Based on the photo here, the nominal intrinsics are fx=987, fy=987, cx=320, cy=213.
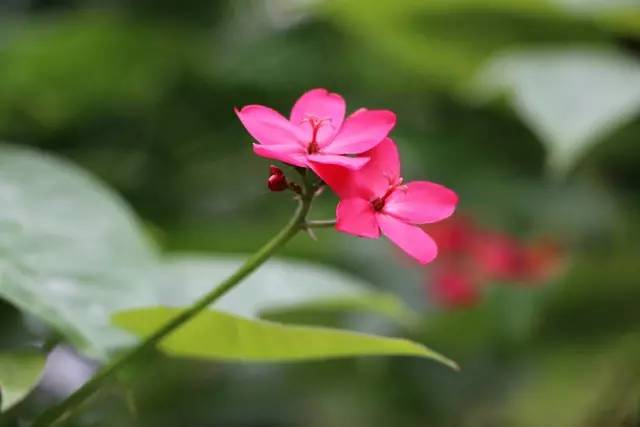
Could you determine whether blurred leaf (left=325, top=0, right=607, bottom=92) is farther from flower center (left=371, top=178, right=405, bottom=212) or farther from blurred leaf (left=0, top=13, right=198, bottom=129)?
flower center (left=371, top=178, right=405, bottom=212)

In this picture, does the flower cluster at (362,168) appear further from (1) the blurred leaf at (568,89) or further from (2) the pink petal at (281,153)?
(1) the blurred leaf at (568,89)

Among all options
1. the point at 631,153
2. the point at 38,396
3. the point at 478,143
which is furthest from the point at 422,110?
the point at 38,396

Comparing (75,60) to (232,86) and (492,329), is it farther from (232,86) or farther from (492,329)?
(492,329)

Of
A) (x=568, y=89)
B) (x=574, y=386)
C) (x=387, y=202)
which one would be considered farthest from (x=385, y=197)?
(x=574, y=386)

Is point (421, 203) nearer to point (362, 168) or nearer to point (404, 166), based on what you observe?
point (362, 168)

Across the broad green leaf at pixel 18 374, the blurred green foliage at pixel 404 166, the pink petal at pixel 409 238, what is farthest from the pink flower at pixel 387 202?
the blurred green foliage at pixel 404 166

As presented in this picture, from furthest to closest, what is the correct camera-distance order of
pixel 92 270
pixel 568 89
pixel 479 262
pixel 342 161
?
1. pixel 479 262
2. pixel 568 89
3. pixel 92 270
4. pixel 342 161

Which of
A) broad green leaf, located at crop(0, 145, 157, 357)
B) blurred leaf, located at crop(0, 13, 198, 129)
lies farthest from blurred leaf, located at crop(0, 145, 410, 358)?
blurred leaf, located at crop(0, 13, 198, 129)
